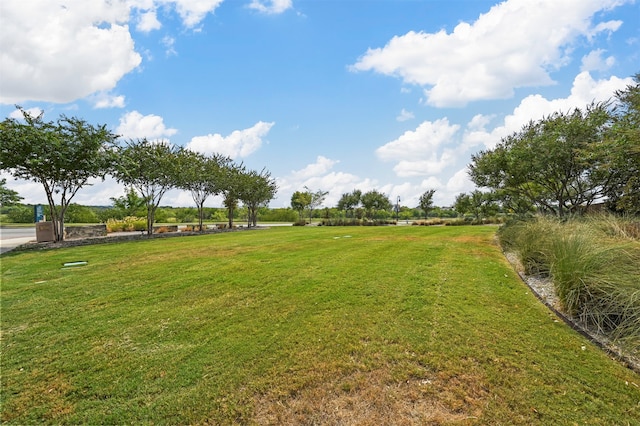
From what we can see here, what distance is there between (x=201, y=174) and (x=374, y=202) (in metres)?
22.2

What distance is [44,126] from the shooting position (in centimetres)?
1152

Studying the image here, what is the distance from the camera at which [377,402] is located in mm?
2236

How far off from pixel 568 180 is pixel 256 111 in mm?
16164

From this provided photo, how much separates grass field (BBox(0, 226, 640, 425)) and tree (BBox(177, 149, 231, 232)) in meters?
12.8

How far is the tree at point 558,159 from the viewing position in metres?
10.6

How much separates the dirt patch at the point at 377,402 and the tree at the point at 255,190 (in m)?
22.0

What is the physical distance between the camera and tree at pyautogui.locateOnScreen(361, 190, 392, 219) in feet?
118

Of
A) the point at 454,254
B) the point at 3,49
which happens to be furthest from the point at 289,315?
the point at 3,49

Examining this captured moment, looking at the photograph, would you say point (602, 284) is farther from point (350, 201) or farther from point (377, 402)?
point (350, 201)

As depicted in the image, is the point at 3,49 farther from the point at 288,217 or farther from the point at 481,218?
the point at 481,218

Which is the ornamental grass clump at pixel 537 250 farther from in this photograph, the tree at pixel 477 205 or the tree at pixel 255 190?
the tree at pixel 477 205

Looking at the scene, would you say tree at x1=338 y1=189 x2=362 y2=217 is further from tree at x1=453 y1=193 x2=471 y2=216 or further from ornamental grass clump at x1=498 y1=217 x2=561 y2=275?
ornamental grass clump at x1=498 y1=217 x2=561 y2=275

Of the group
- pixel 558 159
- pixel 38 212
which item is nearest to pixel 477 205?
pixel 558 159

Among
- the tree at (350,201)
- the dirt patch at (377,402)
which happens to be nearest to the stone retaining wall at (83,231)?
the dirt patch at (377,402)
